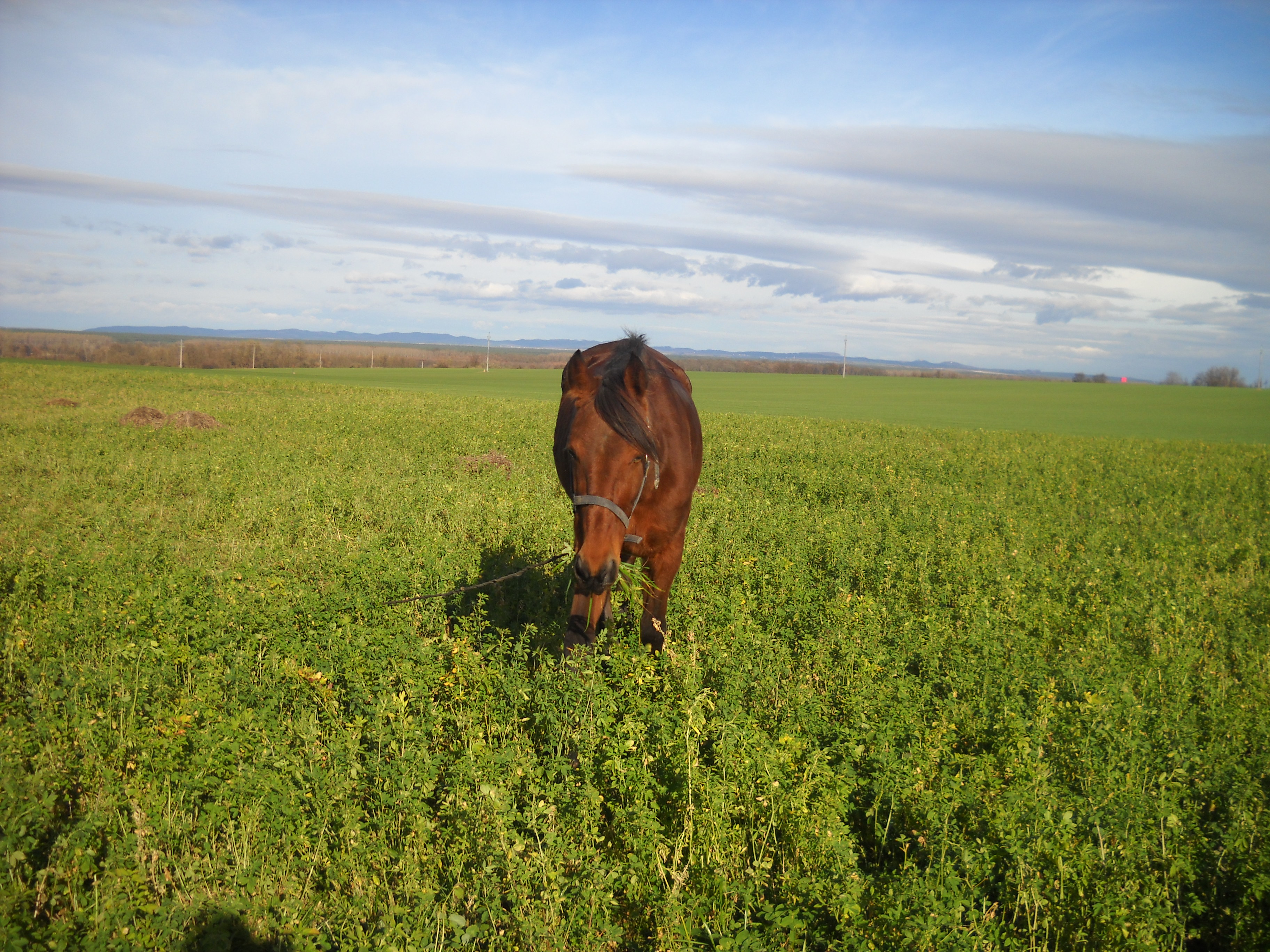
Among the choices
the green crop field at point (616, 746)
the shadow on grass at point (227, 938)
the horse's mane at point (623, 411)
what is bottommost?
the shadow on grass at point (227, 938)

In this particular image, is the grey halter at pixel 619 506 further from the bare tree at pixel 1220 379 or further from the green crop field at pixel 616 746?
the bare tree at pixel 1220 379

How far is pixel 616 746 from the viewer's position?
14.5 ft

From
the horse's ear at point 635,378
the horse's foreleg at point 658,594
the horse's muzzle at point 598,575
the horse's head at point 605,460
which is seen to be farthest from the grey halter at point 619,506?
the horse's foreleg at point 658,594

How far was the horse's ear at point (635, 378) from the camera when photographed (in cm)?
514

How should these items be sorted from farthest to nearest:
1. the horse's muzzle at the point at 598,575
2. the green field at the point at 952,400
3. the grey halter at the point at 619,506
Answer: the green field at the point at 952,400 → the grey halter at the point at 619,506 → the horse's muzzle at the point at 598,575

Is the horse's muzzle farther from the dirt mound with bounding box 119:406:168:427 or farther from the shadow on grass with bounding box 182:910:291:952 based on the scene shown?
the dirt mound with bounding box 119:406:168:427

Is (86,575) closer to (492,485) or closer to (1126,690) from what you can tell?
(492,485)

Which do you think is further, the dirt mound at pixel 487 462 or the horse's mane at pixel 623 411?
the dirt mound at pixel 487 462

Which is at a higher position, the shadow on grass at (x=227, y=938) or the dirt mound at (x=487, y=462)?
the dirt mound at (x=487, y=462)

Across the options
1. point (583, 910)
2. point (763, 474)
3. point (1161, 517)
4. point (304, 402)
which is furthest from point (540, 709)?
point (304, 402)

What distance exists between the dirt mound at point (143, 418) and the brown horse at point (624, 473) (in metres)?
17.9

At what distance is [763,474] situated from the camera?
54.9ft

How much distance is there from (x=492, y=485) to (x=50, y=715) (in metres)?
9.24

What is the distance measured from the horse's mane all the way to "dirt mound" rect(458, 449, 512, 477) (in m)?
10.4
